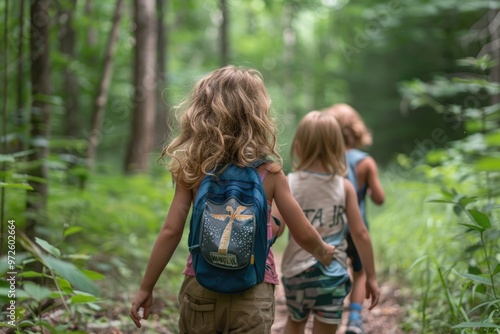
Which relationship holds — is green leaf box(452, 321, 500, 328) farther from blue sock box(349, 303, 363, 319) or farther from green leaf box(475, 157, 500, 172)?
blue sock box(349, 303, 363, 319)

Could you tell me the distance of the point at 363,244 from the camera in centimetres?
321

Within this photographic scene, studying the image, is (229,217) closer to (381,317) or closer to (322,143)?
(322,143)

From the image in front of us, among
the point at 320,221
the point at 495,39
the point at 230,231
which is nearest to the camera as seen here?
the point at 230,231

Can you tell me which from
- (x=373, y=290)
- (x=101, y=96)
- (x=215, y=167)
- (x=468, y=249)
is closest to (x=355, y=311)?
(x=468, y=249)

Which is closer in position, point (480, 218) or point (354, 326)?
point (480, 218)

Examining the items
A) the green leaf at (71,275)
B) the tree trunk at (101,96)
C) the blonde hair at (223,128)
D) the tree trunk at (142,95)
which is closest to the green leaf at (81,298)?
the green leaf at (71,275)

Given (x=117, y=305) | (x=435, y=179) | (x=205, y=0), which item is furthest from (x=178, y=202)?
(x=205, y=0)

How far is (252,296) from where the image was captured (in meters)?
2.36

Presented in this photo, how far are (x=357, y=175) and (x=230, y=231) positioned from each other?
247cm

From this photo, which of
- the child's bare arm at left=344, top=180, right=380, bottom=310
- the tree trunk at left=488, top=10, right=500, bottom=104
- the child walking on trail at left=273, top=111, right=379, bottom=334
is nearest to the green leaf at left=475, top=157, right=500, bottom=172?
the child's bare arm at left=344, top=180, right=380, bottom=310

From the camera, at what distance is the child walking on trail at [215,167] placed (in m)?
2.36

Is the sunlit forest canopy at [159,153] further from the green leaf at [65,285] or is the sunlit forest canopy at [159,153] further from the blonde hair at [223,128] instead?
the blonde hair at [223,128]

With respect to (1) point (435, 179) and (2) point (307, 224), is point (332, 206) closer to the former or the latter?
(2) point (307, 224)

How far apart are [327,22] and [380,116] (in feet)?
39.7
